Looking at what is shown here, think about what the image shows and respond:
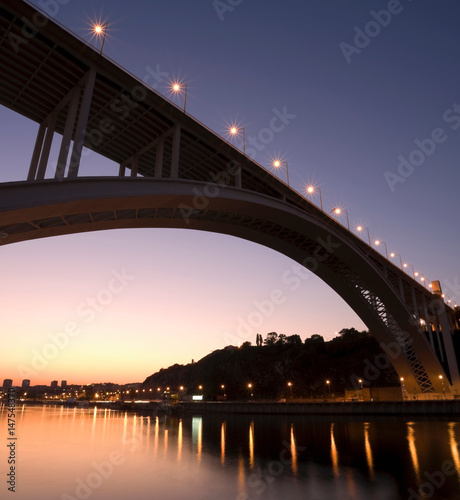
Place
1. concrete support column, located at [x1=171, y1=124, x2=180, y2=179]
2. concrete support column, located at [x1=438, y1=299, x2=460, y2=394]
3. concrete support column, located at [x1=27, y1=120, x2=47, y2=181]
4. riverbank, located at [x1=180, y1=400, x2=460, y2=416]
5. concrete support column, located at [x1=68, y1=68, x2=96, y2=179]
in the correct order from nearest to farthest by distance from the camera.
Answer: concrete support column, located at [x1=68, y1=68, x2=96, y2=179]
concrete support column, located at [x1=27, y1=120, x2=47, y2=181]
concrete support column, located at [x1=171, y1=124, x2=180, y2=179]
riverbank, located at [x1=180, y1=400, x2=460, y2=416]
concrete support column, located at [x1=438, y1=299, x2=460, y2=394]

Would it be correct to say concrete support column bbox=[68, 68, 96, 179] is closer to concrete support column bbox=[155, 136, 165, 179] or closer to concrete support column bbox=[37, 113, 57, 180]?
concrete support column bbox=[37, 113, 57, 180]

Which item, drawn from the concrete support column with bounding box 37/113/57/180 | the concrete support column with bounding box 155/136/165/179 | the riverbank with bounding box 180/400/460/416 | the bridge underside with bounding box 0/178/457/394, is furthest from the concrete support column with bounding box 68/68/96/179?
the riverbank with bounding box 180/400/460/416

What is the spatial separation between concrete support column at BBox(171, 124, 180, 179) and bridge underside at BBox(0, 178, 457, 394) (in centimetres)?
36

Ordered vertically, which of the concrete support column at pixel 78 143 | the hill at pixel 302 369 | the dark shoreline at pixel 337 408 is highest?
the concrete support column at pixel 78 143

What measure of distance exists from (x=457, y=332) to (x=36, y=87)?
57563 millimetres

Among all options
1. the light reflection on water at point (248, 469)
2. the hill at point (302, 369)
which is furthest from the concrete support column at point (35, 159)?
the hill at point (302, 369)

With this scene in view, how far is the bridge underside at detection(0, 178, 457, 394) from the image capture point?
1206 centimetres

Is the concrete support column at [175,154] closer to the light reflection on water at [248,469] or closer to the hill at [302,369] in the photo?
the light reflection on water at [248,469]

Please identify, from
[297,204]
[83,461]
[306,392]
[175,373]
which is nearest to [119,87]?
[297,204]

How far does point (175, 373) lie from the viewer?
184 m

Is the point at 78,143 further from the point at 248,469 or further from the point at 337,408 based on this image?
the point at 337,408

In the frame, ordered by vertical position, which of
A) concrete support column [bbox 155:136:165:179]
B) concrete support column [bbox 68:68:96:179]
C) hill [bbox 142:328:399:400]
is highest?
concrete support column [bbox 155:136:165:179]

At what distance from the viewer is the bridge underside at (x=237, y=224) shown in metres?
12.1

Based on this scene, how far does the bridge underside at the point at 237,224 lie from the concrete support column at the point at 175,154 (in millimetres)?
363
